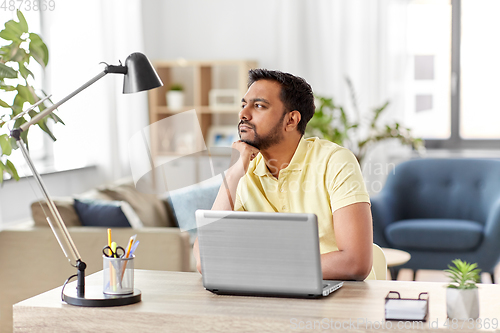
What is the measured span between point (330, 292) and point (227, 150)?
414mm

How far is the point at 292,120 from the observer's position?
5.51 feet

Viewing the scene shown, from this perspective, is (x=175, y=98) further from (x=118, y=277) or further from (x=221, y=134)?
(x=118, y=277)

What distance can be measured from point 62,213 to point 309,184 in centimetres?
157

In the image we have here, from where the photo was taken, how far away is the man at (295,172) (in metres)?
1.51

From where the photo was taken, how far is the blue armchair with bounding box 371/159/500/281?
353cm

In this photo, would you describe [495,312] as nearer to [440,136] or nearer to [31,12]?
[31,12]

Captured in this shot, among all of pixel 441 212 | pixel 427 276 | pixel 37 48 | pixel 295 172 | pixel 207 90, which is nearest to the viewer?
pixel 295 172

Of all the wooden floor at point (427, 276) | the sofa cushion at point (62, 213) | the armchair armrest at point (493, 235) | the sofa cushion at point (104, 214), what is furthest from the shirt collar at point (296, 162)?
the wooden floor at point (427, 276)

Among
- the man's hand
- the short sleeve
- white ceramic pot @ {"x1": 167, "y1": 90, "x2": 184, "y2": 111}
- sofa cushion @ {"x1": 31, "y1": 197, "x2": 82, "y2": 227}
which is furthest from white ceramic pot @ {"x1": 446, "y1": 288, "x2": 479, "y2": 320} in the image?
white ceramic pot @ {"x1": 167, "y1": 90, "x2": 184, "y2": 111}

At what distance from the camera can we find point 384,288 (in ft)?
4.46

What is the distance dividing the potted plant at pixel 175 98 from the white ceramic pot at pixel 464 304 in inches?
157

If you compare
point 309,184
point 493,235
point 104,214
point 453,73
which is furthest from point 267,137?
point 453,73

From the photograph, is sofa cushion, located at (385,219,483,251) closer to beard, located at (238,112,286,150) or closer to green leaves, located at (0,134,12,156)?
beard, located at (238,112,286,150)

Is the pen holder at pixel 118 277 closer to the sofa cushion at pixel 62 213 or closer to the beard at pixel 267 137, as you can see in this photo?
the beard at pixel 267 137
